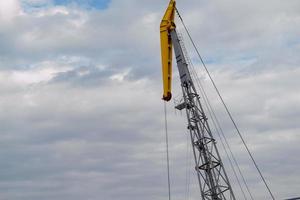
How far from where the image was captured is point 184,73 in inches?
2479

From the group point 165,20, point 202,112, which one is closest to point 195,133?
point 202,112

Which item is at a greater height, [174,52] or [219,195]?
[174,52]

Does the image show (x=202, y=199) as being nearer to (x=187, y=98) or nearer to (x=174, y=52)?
(x=187, y=98)

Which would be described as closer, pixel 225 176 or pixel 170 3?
pixel 225 176

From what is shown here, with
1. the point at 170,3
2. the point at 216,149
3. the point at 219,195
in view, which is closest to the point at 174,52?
the point at 170,3

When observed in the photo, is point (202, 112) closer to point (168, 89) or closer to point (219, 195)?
point (168, 89)

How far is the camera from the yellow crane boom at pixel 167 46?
60.9 meters

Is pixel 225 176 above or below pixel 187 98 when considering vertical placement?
below

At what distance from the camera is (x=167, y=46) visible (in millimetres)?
63531

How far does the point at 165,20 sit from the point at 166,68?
23.2ft

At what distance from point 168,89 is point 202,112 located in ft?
17.5

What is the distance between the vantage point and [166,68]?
61.7 m

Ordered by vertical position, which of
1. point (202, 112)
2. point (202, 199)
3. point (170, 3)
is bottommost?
point (202, 199)

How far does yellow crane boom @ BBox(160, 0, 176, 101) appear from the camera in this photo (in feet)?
200
